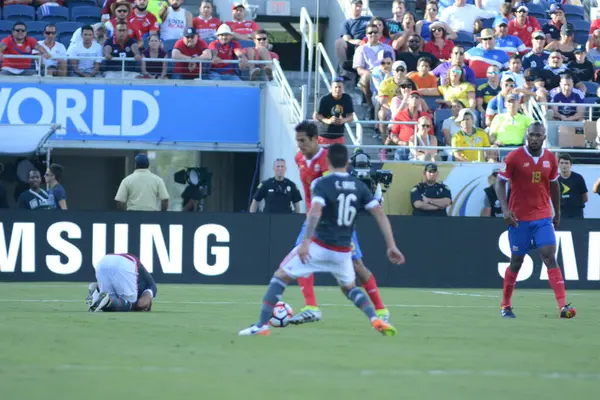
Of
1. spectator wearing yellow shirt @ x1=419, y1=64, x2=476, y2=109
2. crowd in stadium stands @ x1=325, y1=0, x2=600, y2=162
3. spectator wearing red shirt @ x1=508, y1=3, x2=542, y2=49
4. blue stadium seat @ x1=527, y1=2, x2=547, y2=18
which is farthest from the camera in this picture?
blue stadium seat @ x1=527, y1=2, x2=547, y2=18

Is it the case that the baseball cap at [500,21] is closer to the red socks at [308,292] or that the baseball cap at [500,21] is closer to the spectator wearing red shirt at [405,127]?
the spectator wearing red shirt at [405,127]

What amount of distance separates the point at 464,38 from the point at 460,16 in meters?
0.77

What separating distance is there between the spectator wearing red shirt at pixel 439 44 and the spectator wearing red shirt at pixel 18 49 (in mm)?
7645

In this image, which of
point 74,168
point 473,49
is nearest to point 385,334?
point 473,49

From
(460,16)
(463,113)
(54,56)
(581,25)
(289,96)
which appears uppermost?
(460,16)

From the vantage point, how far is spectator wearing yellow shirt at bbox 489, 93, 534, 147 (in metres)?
22.4

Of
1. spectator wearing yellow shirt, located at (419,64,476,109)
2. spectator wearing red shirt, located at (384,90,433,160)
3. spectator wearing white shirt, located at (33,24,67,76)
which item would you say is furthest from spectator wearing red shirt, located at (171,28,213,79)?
spectator wearing yellow shirt, located at (419,64,476,109)

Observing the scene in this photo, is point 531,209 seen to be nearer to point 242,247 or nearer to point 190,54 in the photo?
point 242,247

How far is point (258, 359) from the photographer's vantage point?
315 inches

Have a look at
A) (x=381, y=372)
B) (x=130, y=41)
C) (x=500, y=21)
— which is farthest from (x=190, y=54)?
(x=381, y=372)

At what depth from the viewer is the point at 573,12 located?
28.7 metres

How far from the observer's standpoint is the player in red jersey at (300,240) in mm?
10547

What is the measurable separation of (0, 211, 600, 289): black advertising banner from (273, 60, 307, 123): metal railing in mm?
3091

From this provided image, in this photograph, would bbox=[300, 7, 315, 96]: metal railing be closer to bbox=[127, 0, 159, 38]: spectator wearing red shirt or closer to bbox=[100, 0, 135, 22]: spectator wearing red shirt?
bbox=[127, 0, 159, 38]: spectator wearing red shirt
